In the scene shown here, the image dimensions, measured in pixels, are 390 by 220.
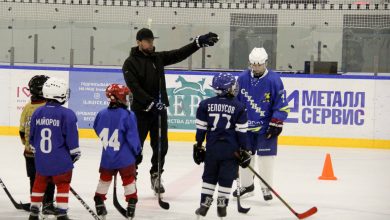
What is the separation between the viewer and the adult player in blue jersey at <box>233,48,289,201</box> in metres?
7.16

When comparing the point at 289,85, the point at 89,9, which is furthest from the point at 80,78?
the point at 289,85

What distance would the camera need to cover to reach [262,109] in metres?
7.22

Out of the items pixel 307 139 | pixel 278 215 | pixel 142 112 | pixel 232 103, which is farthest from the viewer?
pixel 307 139

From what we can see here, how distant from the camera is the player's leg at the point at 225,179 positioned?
592 centimetres

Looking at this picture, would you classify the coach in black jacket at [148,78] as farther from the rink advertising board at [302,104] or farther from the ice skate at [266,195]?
the rink advertising board at [302,104]

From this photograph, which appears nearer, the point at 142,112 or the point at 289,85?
the point at 142,112

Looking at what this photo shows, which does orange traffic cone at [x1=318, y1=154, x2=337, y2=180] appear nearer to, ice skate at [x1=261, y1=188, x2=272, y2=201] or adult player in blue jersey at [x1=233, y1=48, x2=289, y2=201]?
adult player in blue jersey at [x1=233, y1=48, x2=289, y2=201]

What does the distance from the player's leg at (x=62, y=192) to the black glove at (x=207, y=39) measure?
77.7 inches

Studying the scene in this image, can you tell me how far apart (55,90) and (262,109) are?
220cm

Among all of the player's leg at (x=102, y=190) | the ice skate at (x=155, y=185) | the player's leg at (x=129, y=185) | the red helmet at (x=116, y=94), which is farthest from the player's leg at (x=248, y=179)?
the red helmet at (x=116, y=94)

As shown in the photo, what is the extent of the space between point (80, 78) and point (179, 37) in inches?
64.6

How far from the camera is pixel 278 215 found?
658 cm

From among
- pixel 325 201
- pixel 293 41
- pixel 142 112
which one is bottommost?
pixel 325 201

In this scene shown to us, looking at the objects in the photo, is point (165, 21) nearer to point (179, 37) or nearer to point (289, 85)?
point (179, 37)
